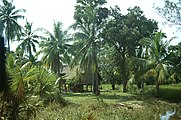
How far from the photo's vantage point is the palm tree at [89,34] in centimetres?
3194

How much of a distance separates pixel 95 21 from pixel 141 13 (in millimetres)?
7343

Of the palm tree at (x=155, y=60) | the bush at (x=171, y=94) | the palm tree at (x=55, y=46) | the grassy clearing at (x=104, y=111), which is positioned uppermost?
the palm tree at (x=55, y=46)

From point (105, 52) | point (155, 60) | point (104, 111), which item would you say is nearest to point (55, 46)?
point (105, 52)

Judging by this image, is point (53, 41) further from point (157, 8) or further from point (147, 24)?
point (157, 8)

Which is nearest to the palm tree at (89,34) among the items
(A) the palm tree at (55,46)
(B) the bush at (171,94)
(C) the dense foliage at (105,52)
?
(C) the dense foliage at (105,52)

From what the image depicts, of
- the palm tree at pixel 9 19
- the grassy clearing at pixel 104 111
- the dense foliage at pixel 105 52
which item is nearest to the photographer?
the grassy clearing at pixel 104 111

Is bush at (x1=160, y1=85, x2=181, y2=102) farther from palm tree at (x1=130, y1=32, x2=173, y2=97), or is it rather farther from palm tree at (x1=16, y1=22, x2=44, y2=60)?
palm tree at (x1=16, y1=22, x2=44, y2=60)

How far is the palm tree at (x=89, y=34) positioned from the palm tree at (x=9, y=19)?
813 cm

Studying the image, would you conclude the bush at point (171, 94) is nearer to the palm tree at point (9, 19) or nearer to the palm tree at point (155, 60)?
the palm tree at point (155, 60)

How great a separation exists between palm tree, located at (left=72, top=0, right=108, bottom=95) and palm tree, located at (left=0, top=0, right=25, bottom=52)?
813 cm

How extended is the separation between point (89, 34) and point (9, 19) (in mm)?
10623

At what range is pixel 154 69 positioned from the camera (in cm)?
2933

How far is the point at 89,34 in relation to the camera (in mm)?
32562

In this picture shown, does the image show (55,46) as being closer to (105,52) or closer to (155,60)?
(105,52)
